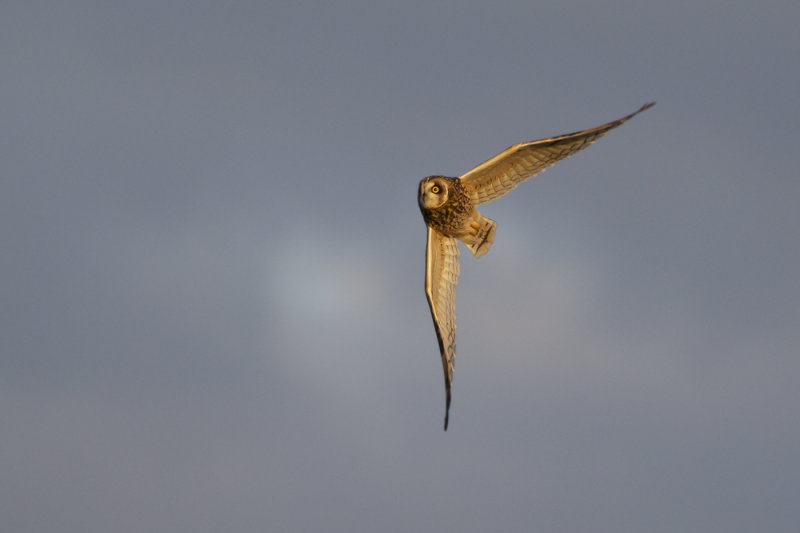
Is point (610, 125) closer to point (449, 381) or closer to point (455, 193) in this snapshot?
point (455, 193)

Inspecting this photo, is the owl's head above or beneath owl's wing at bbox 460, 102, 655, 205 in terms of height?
beneath

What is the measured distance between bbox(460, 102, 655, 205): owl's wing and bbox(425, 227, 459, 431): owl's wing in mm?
1582

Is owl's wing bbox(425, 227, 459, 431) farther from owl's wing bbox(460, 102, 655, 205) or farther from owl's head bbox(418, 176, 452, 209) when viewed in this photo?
owl's wing bbox(460, 102, 655, 205)

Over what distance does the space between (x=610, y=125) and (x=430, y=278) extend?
6257 mm

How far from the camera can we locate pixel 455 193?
2553 cm

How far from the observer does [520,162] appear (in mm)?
26406

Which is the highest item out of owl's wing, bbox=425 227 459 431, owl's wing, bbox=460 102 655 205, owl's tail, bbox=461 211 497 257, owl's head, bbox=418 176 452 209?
owl's wing, bbox=460 102 655 205

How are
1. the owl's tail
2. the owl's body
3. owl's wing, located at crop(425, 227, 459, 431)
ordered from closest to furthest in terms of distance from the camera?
owl's wing, located at crop(425, 227, 459, 431) < the owl's body < the owl's tail

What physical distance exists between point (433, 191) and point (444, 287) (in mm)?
2854

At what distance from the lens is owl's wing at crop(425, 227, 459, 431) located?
81.9 ft

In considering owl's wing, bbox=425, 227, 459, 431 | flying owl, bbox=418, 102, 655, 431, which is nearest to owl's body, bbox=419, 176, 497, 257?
flying owl, bbox=418, 102, 655, 431

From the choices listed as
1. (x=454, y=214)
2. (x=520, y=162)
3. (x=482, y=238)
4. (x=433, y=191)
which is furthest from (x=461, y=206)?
(x=520, y=162)

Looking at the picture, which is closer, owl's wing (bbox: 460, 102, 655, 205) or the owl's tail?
owl's wing (bbox: 460, 102, 655, 205)

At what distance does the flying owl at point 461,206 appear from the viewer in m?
25.1
